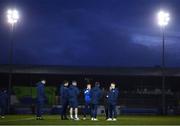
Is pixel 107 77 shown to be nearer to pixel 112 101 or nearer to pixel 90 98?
pixel 90 98

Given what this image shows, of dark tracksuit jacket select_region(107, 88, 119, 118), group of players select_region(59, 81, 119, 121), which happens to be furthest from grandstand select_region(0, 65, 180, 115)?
group of players select_region(59, 81, 119, 121)

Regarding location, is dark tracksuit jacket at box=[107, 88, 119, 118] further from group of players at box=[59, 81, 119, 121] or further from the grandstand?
the grandstand

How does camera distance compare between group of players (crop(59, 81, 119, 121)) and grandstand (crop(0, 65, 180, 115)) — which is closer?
group of players (crop(59, 81, 119, 121))

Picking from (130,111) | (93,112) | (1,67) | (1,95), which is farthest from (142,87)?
(93,112)

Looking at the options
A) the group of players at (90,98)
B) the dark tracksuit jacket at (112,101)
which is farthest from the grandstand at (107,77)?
the group of players at (90,98)

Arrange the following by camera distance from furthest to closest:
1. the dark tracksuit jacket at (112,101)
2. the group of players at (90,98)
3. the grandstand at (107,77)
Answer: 1. the grandstand at (107,77)
2. the dark tracksuit jacket at (112,101)
3. the group of players at (90,98)

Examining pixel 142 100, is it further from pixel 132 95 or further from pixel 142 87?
Result: pixel 142 87

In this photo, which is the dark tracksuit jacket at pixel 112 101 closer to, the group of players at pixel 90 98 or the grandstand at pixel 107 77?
the group of players at pixel 90 98

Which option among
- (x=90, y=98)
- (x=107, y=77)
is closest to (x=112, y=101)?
(x=90, y=98)

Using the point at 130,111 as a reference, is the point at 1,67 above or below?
above

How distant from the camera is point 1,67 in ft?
213

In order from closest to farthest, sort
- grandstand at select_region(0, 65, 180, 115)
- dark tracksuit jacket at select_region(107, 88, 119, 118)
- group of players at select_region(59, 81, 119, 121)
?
group of players at select_region(59, 81, 119, 121), dark tracksuit jacket at select_region(107, 88, 119, 118), grandstand at select_region(0, 65, 180, 115)

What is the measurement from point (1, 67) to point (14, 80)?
2.47 metres

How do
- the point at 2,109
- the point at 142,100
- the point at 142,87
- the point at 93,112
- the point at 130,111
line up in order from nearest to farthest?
the point at 93,112 → the point at 2,109 → the point at 130,111 → the point at 142,100 → the point at 142,87
